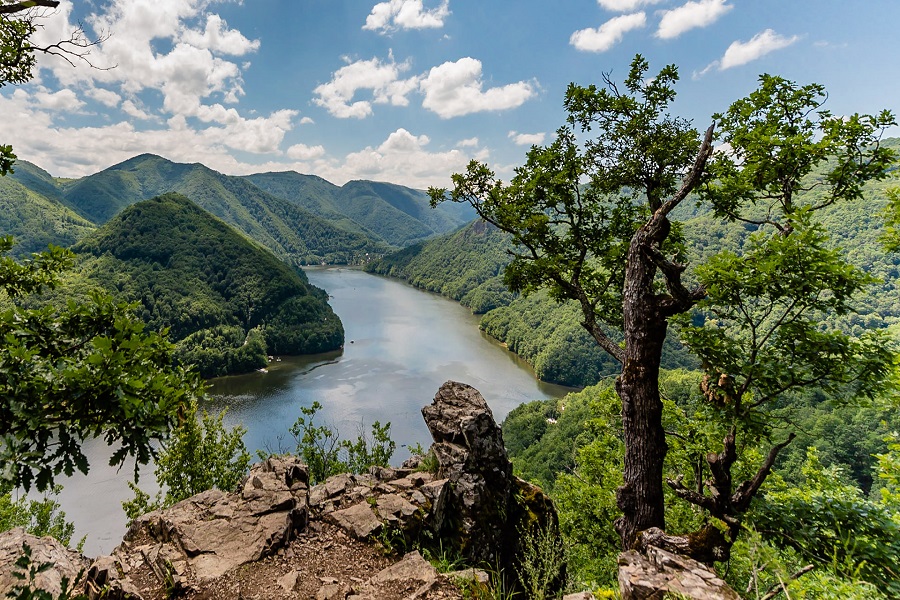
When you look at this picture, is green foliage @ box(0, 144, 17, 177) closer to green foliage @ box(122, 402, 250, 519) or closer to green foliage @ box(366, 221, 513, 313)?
green foliage @ box(122, 402, 250, 519)

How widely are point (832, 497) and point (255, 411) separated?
52203 millimetres

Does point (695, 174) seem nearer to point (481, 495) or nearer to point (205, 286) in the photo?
point (481, 495)

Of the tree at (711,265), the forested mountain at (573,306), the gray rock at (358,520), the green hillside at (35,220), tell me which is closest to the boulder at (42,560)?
the gray rock at (358,520)

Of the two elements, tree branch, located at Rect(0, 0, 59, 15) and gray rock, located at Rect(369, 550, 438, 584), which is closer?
tree branch, located at Rect(0, 0, 59, 15)

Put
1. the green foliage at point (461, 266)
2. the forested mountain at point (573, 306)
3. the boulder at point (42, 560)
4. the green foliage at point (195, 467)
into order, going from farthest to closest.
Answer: the green foliage at point (461, 266) < the forested mountain at point (573, 306) < the green foliage at point (195, 467) < the boulder at point (42, 560)

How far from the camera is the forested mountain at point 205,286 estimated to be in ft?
237

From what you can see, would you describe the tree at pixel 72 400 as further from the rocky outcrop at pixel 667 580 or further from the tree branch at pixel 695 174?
the tree branch at pixel 695 174

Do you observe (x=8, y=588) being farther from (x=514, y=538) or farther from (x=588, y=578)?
(x=588, y=578)

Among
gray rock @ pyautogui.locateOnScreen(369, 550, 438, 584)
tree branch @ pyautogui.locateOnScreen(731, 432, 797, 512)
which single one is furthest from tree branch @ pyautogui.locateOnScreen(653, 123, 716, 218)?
gray rock @ pyautogui.locateOnScreen(369, 550, 438, 584)

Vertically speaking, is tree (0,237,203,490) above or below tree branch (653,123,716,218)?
below

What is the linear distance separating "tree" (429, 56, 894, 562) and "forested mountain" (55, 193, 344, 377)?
226 ft

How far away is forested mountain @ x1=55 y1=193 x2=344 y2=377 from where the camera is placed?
237 feet

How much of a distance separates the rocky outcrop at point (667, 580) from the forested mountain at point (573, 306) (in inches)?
1006

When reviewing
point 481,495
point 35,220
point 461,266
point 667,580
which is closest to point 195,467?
point 481,495
